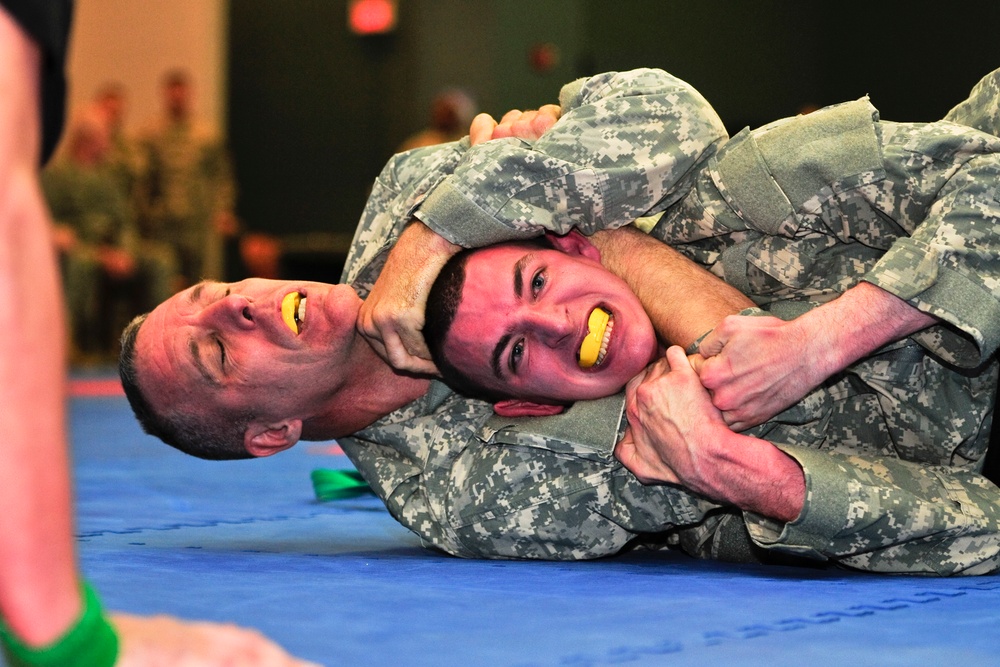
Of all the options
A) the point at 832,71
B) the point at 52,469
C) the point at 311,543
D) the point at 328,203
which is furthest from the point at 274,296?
the point at 328,203

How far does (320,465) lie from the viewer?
5.46 metres

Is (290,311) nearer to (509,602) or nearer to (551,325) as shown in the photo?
(551,325)

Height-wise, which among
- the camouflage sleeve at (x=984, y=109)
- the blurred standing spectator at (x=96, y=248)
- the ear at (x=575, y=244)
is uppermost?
the camouflage sleeve at (x=984, y=109)

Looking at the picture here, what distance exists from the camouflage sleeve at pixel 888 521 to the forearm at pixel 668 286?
0.38 m

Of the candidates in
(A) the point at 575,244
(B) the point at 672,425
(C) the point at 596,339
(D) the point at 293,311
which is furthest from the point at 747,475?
(D) the point at 293,311

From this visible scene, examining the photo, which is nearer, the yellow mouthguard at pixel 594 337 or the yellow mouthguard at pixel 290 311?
the yellow mouthguard at pixel 594 337

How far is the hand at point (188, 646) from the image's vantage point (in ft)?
4.51

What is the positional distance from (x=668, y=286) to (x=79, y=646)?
1.86 metres

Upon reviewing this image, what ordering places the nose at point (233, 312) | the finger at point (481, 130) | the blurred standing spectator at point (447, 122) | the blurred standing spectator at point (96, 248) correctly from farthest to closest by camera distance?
the blurred standing spectator at point (96, 248) < the blurred standing spectator at point (447, 122) < the finger at point (481, 130) < the nose at point (233, 312)

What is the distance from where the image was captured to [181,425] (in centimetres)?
326

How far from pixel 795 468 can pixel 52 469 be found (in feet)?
5.65

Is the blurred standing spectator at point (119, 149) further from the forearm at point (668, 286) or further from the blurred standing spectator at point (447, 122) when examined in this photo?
the forearm at point (668, 286)

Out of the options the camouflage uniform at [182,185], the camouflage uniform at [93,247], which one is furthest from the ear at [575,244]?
the camouflage uniform at [182,185]

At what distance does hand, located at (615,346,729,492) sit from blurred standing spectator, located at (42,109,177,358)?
336 inches
